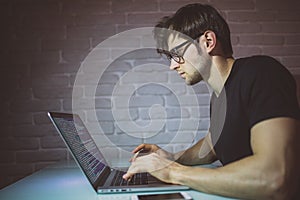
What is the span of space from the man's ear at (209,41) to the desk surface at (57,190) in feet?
1.76

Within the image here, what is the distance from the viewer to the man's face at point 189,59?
4.41 feet

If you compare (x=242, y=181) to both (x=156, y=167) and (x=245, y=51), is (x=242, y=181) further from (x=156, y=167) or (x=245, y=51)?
(x=245, y=51)

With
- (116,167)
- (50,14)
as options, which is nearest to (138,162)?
(116,167)

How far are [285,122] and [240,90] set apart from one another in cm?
21

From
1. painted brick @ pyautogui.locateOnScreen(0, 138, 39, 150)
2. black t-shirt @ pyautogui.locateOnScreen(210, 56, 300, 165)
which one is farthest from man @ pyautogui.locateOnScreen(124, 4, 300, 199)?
painted brick @ pyautogui.locateOnScreen(0, 138, 39, 150)

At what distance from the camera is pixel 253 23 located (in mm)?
2080

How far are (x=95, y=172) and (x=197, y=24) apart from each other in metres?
0.60

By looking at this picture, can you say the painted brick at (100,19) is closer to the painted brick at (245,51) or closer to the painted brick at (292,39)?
the painted brick at (245,51)

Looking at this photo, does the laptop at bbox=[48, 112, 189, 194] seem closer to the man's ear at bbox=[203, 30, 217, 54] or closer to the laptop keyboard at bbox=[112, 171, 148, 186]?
the laptop keyboard at bbox=[112, 171, 148, 186]

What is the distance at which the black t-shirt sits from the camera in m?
0.98

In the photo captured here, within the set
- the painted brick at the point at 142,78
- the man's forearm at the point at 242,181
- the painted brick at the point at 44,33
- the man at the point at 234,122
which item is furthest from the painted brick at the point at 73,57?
the man's forearm at the point at 242,181

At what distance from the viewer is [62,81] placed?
204cm

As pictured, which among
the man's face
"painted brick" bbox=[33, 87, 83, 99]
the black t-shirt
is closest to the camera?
the black t-shirt

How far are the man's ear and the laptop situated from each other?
0.46 metres
